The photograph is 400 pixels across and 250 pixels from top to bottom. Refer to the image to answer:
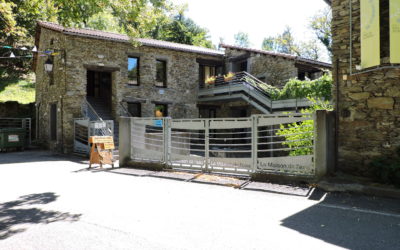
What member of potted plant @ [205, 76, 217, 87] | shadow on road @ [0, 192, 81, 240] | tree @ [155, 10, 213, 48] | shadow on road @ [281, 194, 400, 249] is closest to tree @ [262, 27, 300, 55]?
tree @ [155, 10, 213, 48]

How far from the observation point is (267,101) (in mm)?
15680

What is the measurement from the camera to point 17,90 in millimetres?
26219

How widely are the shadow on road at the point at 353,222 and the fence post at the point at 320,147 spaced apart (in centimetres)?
104

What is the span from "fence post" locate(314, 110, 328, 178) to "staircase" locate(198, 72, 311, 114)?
7211 mm

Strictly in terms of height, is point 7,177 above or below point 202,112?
below

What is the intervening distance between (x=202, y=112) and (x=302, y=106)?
8.70m

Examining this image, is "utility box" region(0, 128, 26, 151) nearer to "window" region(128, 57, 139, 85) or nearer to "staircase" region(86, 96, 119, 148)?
"staircase" region(86, 96, 119, 148)

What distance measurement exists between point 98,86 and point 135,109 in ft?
12.6

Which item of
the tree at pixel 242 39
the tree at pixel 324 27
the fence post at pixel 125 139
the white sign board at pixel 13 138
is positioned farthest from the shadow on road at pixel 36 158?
the tree at pixel 242 39

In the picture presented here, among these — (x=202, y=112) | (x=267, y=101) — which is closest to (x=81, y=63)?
(x=202, y=112)

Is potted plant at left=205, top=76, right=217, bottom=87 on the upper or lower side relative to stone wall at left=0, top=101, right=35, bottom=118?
upper

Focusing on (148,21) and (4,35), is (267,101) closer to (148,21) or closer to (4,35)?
(148,21)

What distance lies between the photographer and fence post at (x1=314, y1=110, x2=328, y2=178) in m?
6.70

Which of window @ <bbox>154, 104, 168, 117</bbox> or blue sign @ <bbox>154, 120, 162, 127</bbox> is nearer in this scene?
blue sign @ <bbox>154, 120, 162, 127</bbox>
